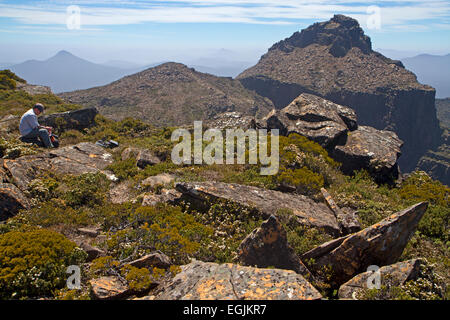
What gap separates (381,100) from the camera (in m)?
162

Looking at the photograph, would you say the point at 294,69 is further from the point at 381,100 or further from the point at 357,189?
the point at 357,189

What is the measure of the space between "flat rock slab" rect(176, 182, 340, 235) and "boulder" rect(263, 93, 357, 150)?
7180 mm

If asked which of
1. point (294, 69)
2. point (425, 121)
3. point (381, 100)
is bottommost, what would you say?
point (425, 121)

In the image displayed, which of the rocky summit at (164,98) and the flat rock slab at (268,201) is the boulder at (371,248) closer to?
the flat rock slab at (268,201)

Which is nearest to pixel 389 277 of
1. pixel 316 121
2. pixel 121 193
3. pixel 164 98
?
pixel 121 193

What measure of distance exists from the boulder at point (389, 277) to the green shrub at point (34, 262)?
617 cm

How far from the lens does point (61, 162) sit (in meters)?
12.9

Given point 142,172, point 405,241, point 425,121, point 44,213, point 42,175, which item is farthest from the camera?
point 425,121

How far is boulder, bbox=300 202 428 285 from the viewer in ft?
A: 21.4

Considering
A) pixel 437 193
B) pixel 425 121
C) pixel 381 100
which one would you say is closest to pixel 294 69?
pixel 381 100

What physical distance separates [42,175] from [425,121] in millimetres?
229313

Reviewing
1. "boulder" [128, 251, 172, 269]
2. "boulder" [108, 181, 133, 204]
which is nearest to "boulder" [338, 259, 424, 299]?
"boulder" [128, 251, 172, 269]

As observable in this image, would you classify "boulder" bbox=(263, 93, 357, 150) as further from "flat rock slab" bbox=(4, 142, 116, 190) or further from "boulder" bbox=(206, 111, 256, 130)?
"flat rock slab" bbox=(4, 142, 116, 190)

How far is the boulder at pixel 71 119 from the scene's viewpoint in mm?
18328
